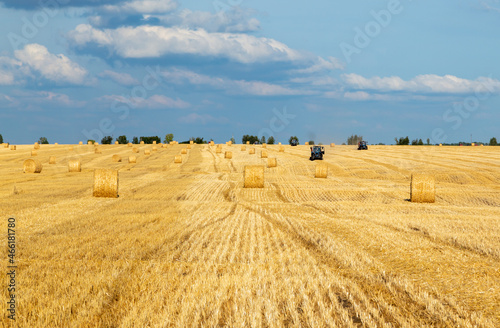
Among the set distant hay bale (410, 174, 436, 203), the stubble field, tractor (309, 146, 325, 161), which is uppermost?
tractor (309, 146, 325, 161)

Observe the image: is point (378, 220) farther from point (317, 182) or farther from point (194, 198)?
point (317, 182)

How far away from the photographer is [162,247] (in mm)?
10727

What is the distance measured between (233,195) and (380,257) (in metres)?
13.4

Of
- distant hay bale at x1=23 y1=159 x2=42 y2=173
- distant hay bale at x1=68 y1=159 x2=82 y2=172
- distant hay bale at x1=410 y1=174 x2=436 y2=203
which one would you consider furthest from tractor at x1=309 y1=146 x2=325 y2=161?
distant hay bale at x1=410 y1=174 x2=436 y2=203

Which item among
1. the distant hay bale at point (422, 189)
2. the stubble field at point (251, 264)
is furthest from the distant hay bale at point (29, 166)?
the distant hay bale at point (422, 189)

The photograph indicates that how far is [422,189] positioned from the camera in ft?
70.4

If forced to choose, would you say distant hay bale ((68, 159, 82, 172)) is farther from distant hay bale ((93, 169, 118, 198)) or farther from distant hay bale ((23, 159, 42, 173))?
distant hay bale ((93, 169, 118, 198))

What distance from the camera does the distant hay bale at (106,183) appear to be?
21375 millimetres

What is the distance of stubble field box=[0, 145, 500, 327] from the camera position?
6684 mm

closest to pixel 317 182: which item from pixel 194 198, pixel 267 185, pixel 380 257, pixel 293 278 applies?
pixel 267 185

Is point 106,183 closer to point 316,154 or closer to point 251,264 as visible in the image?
point 251,264

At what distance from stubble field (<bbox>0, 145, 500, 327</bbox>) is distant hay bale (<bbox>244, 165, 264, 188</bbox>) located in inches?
217

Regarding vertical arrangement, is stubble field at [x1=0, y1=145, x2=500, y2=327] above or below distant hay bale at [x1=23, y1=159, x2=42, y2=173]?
below

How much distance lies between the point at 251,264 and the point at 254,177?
1668 centimetres
